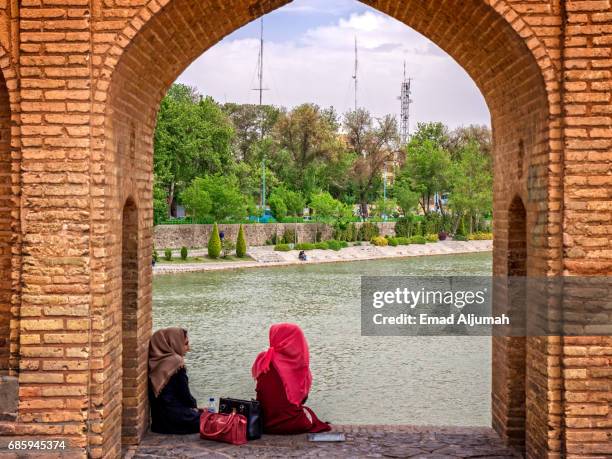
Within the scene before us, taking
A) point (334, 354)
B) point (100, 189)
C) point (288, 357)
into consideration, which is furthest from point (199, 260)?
point (100, 189)

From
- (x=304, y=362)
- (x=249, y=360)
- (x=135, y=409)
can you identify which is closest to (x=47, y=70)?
(x=135, y=409)

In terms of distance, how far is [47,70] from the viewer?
5.73m

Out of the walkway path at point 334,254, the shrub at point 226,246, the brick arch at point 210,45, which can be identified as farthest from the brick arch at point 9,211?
the shrub at point 226,246

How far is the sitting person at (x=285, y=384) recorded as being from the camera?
7.47 metres

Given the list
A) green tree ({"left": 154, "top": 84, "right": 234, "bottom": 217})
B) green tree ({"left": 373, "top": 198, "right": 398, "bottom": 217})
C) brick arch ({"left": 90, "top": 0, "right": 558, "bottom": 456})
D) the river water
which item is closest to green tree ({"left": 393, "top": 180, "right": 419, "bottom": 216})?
green tree ({"left": 373, "top": 198, "right": 398, "bottom": 217})

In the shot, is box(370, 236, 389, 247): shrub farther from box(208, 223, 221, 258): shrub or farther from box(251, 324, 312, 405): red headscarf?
box(251, 324, 312, 405): red headscarf

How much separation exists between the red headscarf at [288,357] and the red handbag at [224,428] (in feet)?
1.93

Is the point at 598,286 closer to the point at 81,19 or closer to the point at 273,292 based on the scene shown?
the point at 81,19

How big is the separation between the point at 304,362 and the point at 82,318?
108 inches

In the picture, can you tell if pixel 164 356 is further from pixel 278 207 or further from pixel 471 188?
pixel 471 188

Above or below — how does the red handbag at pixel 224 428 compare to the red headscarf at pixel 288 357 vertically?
below

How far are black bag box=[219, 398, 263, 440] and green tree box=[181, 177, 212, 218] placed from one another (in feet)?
104

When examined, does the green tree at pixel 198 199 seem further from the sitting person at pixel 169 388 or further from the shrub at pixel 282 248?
the sitting person at pixel 169 388

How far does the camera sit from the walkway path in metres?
32.6
